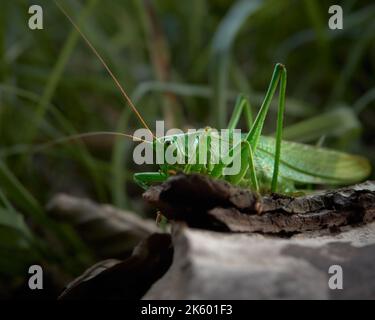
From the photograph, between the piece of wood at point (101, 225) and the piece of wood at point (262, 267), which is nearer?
the piece of wood at point (262, 267)

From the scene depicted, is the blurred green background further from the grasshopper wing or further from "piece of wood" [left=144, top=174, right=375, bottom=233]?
"piece of wood" [left=144, top=174, right=375, bottom=233]

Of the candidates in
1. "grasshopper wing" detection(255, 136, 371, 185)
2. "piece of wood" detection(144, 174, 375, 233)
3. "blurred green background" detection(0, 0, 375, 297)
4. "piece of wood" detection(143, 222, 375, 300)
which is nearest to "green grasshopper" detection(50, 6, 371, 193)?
"grasshopper wing" detection(255, 136, 371, 185)

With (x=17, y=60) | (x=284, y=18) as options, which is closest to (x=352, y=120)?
(x=284, y=18)

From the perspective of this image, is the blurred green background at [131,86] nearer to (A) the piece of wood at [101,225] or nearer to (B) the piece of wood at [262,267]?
(A) the piece of wood at [101,225]

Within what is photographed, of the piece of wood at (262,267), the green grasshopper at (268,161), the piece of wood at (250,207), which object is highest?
the green grasshopper at (268,161)

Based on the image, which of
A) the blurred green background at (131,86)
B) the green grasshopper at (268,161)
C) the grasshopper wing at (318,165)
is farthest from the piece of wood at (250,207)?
the blurred green background at (131,86)

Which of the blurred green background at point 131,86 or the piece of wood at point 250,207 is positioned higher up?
the blurred green background at point 131,86

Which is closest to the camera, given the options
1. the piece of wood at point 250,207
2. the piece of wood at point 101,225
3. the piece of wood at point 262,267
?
the piece of wood at point 262,267
